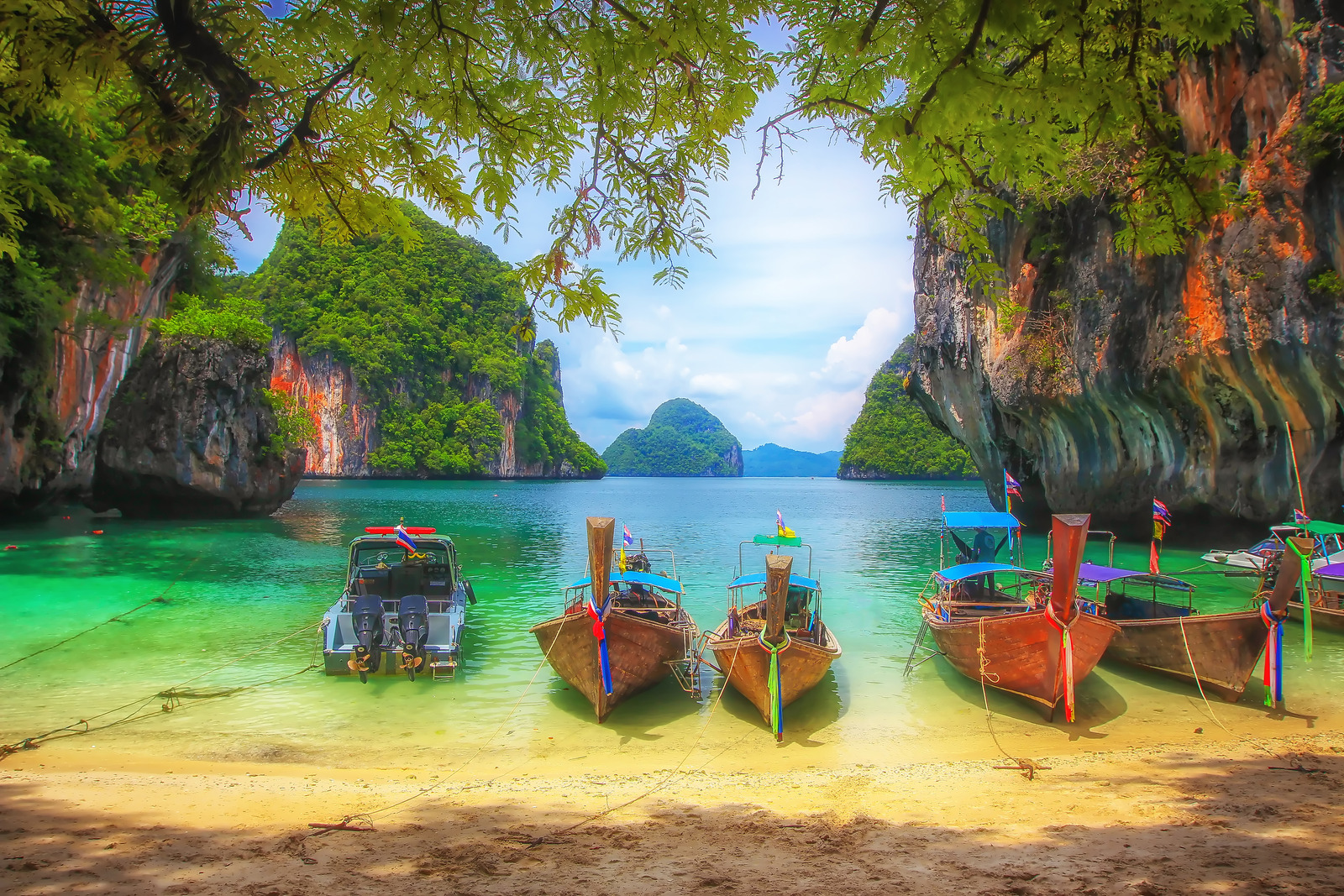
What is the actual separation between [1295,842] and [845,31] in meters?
4.89

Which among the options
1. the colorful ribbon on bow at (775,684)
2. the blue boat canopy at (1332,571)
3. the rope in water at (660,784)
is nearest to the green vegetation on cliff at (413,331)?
the rope in water at (660,784)

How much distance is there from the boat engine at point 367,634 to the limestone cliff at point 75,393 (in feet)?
48.3

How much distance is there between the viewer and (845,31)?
237cm

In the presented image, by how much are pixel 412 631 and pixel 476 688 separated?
3.64ft

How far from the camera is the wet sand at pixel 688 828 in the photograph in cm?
348

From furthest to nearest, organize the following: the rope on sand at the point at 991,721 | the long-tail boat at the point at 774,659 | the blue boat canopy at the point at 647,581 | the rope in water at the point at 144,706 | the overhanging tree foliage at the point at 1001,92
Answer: the blue boat canopy at the point at 647,581, the long-tail boat at the point at 774,659, the rope in water at the point at 144,706, the rope on sand at the point at 991,721, the overhanging tree foliage at the point at 1001,92

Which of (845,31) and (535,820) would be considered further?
(535,820)

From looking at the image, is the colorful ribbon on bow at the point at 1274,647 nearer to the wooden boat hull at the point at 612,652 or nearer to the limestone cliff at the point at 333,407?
the wooden boat hull at the point at 612,652

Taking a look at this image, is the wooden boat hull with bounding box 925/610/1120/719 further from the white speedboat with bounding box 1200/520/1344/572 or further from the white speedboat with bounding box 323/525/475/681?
the white speedboat with bounding box 323/525/475/681

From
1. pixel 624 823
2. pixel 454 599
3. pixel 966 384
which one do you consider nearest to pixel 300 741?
pixel 454 599

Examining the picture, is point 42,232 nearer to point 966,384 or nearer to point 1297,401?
point 966,384

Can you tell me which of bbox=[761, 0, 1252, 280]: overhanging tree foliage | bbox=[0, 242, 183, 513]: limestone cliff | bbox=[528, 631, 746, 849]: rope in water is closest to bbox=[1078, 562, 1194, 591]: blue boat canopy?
bbox=[528, 631, 746, 849]: rope in water

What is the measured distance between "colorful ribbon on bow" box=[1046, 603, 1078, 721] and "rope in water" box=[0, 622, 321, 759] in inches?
366

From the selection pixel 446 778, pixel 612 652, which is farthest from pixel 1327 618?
pixel 446 778
